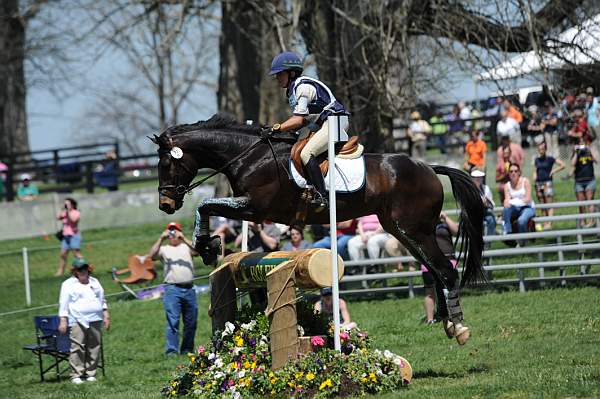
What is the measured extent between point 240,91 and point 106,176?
7.69m

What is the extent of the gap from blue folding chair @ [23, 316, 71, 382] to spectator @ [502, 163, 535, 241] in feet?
25.8

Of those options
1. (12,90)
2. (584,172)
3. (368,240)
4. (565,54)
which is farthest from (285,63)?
(12,90)

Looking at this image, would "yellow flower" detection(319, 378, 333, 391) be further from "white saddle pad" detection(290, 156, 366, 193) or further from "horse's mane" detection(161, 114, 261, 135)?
"horse's mane" detection(161, 114, 261, 135)

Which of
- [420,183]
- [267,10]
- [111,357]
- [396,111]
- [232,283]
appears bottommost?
[111,357]

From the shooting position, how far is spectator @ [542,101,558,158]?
23688mm

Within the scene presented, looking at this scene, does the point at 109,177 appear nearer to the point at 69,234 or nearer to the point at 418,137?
the point at 69,234

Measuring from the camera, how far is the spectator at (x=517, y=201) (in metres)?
17.4

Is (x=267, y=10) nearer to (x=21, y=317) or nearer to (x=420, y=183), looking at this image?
(x=21, y=317)

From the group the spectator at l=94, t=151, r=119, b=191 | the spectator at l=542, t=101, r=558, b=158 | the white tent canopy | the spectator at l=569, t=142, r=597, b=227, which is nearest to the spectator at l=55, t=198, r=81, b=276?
the spectator at l=94, t=151, r=119, b=191

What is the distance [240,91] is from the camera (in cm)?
2592

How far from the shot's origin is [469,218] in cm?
1209

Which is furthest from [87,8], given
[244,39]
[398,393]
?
[398,393]

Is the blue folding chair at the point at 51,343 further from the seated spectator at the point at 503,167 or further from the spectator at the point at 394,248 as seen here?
the seated spectator at the point at 503,167

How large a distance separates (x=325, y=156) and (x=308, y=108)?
22.3 inches
